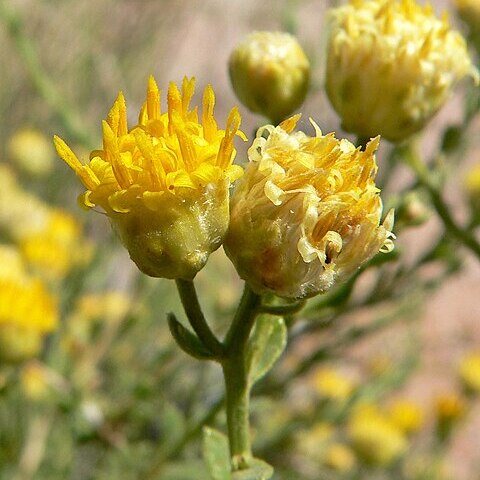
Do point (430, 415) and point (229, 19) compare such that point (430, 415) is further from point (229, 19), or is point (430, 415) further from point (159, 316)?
point (229, 19)

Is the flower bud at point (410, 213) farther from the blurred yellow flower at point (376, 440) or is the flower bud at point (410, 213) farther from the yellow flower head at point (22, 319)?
the blurred yellow flower at point (376, 440)

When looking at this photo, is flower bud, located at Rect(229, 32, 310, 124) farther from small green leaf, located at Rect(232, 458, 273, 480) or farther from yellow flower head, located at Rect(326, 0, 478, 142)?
small green leaf, located at Rect(232, 458, 273, 480)

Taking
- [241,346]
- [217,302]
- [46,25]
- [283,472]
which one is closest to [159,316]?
[217,302]

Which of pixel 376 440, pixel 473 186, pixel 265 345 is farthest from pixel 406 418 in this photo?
pixel 265 345

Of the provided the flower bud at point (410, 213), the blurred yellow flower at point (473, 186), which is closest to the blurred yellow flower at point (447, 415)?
the blurred yellow flower at point (473, 186)

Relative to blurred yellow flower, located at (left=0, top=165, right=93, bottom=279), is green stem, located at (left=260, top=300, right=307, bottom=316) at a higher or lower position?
higher

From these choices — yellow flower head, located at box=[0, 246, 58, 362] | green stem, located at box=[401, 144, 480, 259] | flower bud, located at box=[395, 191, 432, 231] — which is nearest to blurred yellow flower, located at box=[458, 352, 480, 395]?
yellow flower head, located at box=[0, 246, 58, 362]

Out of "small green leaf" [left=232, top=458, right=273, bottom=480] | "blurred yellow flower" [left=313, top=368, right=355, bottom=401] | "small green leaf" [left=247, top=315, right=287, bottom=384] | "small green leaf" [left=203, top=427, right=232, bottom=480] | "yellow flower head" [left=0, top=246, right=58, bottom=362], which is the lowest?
"blurred yellow flower" [left=313, top=368, right=355, bottom=401]

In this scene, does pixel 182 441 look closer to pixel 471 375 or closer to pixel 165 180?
pixel 165 180
